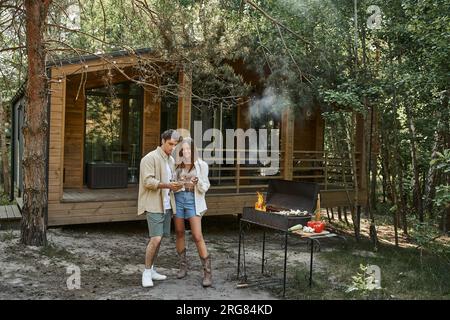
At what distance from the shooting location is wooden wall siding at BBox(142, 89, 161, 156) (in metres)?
10.3

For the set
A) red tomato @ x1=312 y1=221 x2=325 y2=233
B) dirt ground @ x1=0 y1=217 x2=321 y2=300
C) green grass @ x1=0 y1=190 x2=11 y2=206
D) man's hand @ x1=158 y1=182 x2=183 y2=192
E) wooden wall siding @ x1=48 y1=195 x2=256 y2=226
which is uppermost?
man's hand @ x1=158 y1=182 x2=183 y2=192

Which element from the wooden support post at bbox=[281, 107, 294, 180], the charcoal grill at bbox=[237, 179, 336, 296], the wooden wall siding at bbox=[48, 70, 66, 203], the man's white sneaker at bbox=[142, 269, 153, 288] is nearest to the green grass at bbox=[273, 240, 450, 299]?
the charcoal grill at bbox=[237, 179, 336, 296]

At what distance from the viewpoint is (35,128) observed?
630 cm

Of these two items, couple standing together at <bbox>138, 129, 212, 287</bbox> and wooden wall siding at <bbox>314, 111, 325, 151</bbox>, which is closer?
couple standing together at <bbox>138, 129, 212, 287</bbox>

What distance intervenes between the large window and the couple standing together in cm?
539

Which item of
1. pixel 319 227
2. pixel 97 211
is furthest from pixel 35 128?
pixel 319 227

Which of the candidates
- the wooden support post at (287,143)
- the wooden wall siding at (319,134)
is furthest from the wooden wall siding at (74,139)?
A: the wooden wall siding at (319,134)

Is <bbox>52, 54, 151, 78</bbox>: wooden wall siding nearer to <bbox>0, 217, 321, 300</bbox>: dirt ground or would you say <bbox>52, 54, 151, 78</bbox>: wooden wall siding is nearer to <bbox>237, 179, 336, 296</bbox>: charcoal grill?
<bbox>0, 217, 321, 300</bbox>: dirt ground

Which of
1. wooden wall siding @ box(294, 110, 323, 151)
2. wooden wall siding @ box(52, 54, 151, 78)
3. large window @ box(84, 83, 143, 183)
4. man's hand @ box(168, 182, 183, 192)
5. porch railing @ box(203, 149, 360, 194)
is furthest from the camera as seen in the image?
wooden wall siding @ box(294, 110, 323, 151)

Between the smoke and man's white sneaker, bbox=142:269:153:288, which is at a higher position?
the smoke

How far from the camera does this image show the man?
4656mm

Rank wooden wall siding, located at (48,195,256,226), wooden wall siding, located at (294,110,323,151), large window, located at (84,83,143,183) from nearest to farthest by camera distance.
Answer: wooden wall siding, located at (48,195,256,226) < large window, located at (84,83,143,183) < wooden wall siding, located at (294,110,323,151)
